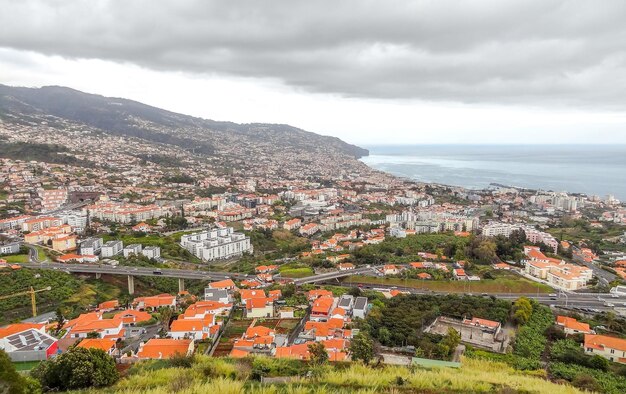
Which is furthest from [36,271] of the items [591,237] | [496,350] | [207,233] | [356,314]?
[591,237]

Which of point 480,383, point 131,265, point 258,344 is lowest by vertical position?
point 131,265

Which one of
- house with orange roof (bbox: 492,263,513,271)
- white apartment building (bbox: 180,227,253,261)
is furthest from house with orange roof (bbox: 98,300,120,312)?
house with orange roof (bbox: 492,263,513,271)

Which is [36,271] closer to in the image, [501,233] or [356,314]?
[356,314]

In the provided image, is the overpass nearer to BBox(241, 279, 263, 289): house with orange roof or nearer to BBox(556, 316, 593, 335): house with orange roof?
BBox(241, 279, 263, 289): house with orange roof

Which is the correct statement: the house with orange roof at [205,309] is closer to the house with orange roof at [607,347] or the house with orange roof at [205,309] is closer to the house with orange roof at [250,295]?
the house with orange roof at [250,295]

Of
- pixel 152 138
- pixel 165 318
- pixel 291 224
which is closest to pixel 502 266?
pixel 291 224

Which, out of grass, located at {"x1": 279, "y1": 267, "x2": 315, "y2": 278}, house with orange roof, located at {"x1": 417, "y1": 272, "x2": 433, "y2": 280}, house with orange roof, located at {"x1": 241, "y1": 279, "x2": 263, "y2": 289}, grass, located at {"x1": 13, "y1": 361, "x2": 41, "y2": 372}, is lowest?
grass, located at {"x1": 279, "y1": 267, "x2": 315, "y2": 278}
